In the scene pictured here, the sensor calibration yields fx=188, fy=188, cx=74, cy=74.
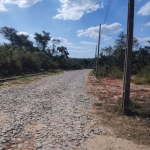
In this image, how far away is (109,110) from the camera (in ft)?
23.1

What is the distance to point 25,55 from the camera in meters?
31.0

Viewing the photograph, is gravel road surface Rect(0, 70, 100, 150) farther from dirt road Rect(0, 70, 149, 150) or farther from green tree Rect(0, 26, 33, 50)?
green tree Rect(0, 26, 33, 50)

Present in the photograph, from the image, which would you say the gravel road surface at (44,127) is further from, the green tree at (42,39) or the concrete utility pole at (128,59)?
the green tree at (42,39)

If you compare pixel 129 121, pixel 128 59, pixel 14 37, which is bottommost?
pixel 129 121

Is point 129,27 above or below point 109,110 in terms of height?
above

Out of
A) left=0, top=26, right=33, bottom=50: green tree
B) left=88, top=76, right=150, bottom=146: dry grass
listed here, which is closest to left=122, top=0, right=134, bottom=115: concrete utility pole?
left=88, top=76, right=150, bottom=146: dry grass

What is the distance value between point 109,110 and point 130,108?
769 mm

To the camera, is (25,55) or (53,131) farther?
(25,55)

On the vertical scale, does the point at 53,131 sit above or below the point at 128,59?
below

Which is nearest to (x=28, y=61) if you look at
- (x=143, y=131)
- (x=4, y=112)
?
(x=4, y=112)

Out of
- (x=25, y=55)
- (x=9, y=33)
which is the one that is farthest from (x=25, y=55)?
(x=9, y=33)

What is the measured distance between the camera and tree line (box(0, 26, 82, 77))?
23.3 m

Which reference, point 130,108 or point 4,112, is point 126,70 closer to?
point 130,108

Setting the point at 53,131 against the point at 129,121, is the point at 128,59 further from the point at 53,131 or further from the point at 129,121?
the point at 53,131
